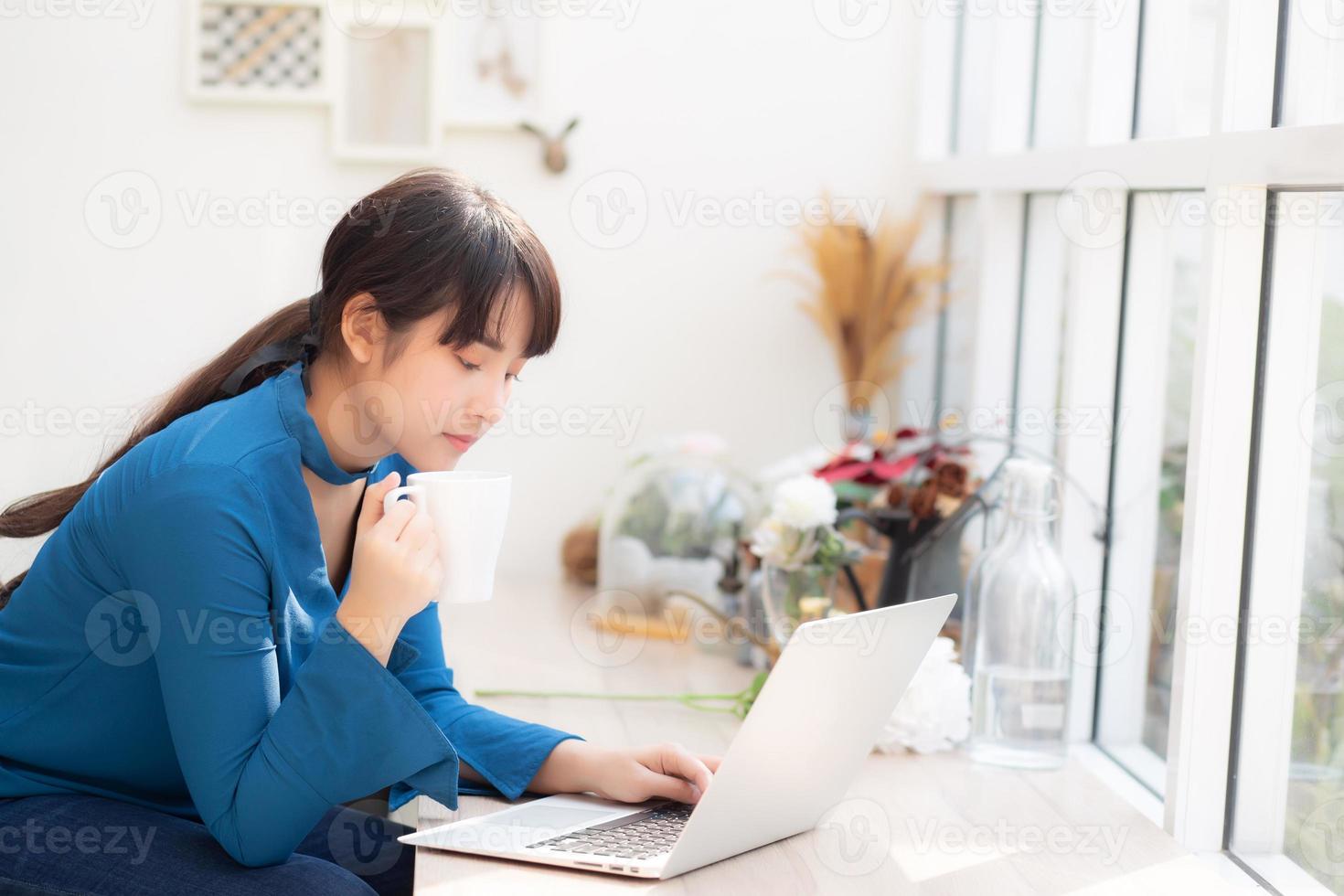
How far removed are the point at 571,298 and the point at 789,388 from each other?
1.42 ft

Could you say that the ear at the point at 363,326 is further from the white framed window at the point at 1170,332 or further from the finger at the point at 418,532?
the white framed window at the point at 1170,332

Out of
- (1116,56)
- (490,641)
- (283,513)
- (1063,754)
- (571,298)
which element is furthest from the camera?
(571,298)

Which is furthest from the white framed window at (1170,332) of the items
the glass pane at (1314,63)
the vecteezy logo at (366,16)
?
the vecteezy logo at (366,16)

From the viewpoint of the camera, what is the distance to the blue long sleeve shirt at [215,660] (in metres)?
1.06

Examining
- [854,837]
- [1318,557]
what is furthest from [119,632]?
[1318,557]

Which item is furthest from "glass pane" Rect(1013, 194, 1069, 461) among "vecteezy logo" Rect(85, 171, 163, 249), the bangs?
"vecteezy logo" Rect(85, 171, 163, 249)

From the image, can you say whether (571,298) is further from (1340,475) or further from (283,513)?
(1340,475)

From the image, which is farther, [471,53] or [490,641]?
[471,53]

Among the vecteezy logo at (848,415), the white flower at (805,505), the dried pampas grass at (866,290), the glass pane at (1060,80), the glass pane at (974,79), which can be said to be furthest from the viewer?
the vecteezy logo at (848,415)

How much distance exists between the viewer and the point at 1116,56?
1703mm

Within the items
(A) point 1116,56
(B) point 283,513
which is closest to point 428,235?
(B) point 283,513

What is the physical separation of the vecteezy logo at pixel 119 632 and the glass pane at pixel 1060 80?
1.26 meters

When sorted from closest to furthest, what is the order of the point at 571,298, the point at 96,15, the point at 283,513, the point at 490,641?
the point at 283,513, the point at 490,641, the point at 96,15, the point at 571,298

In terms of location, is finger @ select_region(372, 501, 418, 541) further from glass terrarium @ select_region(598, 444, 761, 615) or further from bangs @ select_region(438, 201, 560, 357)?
glass terrarium @ select_region(598, 444, 761, 615)
